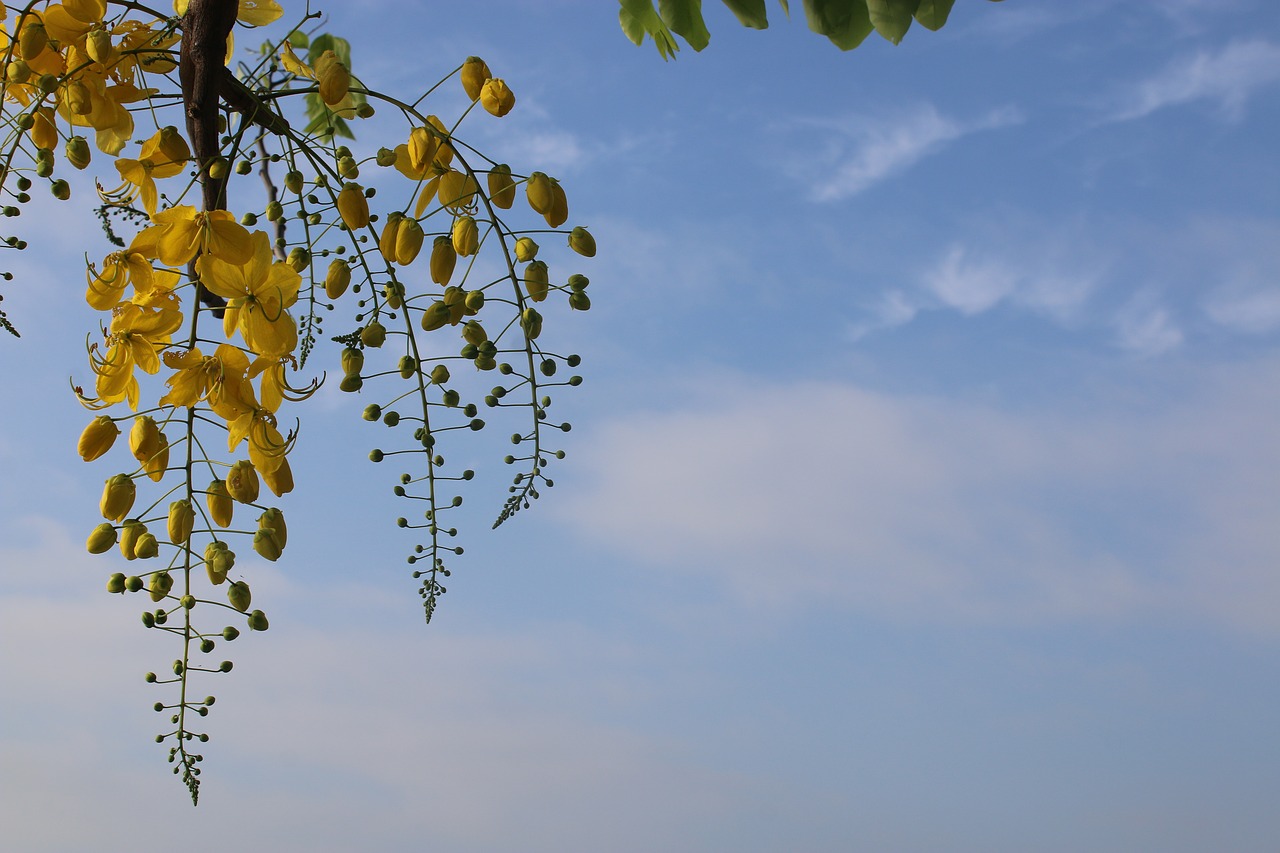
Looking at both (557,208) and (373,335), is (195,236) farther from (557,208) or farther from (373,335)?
(557,208)

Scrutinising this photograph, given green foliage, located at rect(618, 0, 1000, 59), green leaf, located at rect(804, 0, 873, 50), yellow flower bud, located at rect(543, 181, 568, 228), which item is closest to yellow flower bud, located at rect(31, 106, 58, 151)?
yellow flower bud, located at rect(543, 181, 568, 228)

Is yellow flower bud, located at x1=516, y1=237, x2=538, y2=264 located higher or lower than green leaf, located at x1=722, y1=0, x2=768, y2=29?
lower

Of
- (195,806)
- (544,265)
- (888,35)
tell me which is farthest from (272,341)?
(888,35)

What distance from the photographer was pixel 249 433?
1104 millimetres

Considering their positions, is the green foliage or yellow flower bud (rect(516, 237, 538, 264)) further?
yellow flower bud (rect(516, 237, 538, 264))

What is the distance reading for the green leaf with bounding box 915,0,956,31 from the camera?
3.69 ft

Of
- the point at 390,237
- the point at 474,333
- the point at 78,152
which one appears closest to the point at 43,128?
the point at 78,152

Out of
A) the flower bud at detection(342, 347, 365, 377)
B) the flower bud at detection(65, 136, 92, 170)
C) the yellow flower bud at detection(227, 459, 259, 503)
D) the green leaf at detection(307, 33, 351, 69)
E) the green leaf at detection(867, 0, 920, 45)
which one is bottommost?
the yellow flower bud at detection(227, 459, 259, 503)

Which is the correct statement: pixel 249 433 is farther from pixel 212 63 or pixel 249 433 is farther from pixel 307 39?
pixel 307 39

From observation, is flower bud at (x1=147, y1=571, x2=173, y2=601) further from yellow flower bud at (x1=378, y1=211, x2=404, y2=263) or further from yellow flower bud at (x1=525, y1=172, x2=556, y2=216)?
yellow flower bud at (x1=525, y1=172, x2=556, y2=216)

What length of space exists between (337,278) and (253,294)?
0.43 feet

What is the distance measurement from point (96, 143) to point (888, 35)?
82cm

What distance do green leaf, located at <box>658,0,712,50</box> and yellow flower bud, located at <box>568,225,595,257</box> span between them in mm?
248

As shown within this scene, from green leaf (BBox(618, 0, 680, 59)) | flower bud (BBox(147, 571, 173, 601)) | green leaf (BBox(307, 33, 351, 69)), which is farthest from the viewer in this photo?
green leaf (BBox(307, 33, 351, 69))
